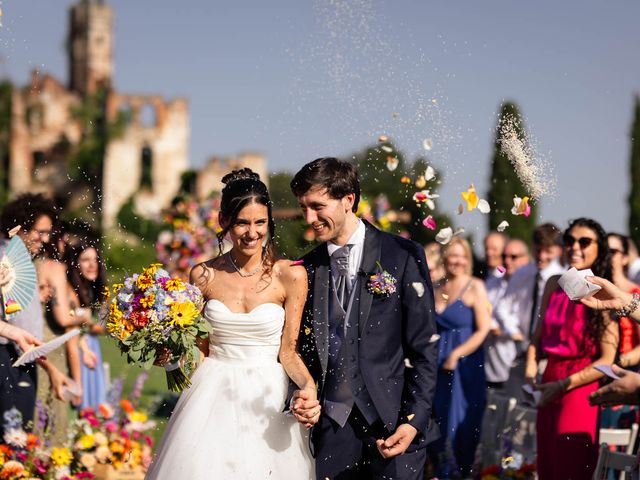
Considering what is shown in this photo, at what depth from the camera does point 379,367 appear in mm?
4027

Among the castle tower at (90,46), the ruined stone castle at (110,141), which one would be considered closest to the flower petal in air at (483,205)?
the ruined stone castle at (110,141)

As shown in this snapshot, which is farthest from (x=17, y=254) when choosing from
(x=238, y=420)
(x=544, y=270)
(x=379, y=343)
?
(x=544, y=270)

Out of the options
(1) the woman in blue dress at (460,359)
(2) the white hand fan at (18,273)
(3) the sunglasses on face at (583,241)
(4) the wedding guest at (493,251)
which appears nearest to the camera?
(3) the sunglasses on face at (583,241)

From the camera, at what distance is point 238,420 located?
4117 mm

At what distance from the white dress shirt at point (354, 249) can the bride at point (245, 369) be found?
17 cm

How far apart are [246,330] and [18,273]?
2042mm

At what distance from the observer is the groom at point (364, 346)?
4.00 meters

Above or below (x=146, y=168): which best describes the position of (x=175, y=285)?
below

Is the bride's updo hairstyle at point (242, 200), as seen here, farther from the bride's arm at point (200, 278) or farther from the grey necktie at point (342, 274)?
the grey necktie at point (342, 274)

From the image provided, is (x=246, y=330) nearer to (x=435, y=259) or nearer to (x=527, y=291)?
(x=435, y=259)

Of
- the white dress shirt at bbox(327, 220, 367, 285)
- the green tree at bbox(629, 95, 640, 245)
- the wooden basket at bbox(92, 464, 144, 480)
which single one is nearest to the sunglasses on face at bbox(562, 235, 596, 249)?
the white dress shirt at bbox(327, 220, 367, 285)

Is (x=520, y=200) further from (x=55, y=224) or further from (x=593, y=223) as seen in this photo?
(x=55, y=224)

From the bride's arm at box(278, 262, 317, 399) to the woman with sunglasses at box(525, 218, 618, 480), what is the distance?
1788mm

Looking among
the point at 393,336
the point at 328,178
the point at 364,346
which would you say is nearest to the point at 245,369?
the point at 364,346
